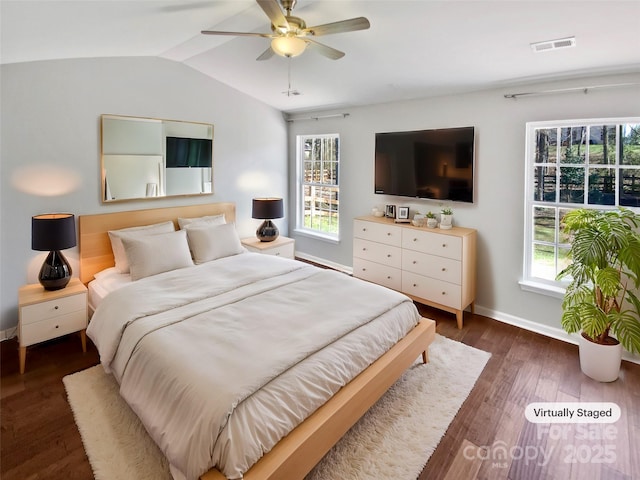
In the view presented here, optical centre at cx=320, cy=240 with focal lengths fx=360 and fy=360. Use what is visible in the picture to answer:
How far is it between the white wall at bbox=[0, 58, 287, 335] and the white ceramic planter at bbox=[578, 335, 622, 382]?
4176 mm

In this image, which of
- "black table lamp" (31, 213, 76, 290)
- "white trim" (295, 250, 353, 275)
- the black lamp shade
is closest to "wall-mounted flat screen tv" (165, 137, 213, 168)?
the black lamp shade

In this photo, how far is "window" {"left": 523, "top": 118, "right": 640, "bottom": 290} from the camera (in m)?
2.95

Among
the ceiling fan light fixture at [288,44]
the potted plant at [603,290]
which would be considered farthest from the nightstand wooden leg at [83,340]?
the potted plant at [603,290]

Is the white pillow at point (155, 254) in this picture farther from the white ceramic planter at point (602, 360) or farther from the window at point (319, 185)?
the white ceramic planter at point (602, 360)

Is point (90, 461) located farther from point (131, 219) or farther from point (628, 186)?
point (628, 186)

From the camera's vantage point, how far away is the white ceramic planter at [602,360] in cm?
263

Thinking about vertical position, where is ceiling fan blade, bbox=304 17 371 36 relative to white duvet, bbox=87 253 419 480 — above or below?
above

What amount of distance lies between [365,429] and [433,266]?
1997 millimetres

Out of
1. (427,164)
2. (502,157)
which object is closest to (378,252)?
(427,164)

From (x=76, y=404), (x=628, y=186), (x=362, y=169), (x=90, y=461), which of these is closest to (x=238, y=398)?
(x=90, y=461)

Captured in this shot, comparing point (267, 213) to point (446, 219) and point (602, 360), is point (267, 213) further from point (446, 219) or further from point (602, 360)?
point (602, 360)

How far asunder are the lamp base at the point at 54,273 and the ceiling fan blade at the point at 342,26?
9.06ft

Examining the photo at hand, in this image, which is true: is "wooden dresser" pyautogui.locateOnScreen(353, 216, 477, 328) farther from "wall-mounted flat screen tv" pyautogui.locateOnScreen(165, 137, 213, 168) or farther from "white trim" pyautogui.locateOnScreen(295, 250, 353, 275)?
"wall-mounted flat screen tv" pyautogui.locateOnScreen(165, 137, 213, 168)

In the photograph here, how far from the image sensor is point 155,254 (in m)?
3.36
